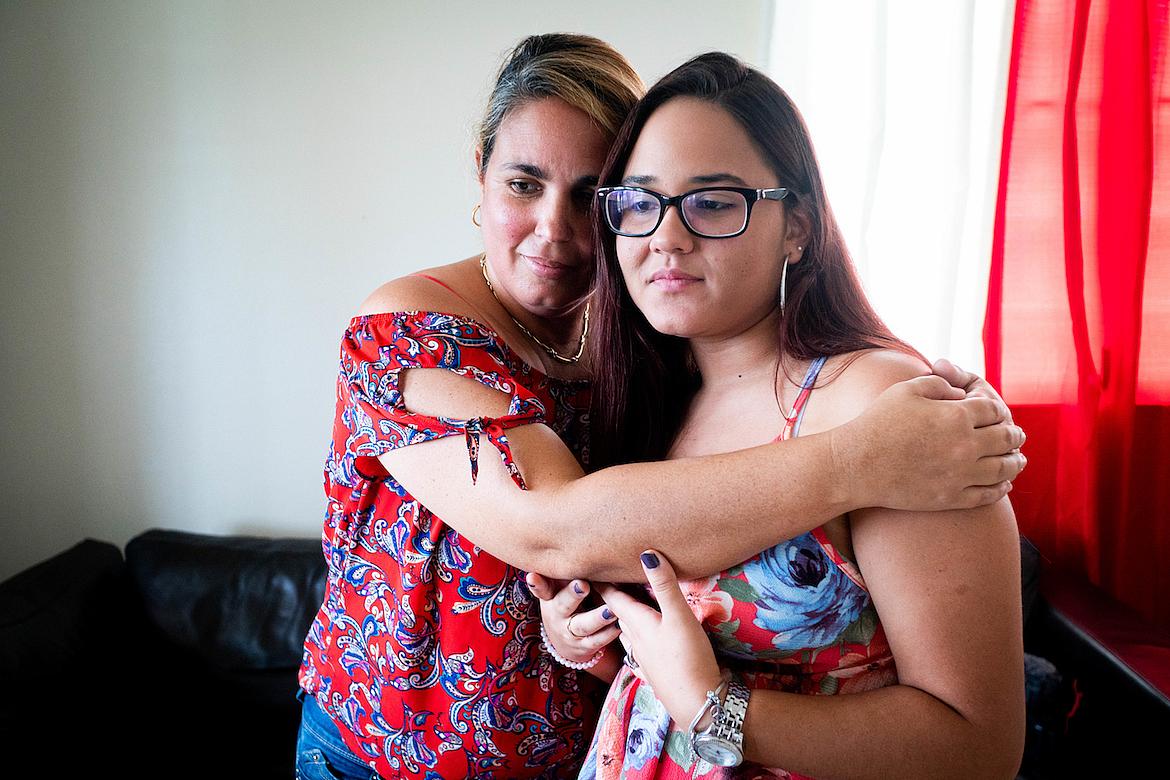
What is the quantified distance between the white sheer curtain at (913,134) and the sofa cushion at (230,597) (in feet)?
6.32

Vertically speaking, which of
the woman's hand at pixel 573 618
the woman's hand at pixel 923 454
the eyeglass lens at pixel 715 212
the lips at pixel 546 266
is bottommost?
the woman's hand at pixel 573 618

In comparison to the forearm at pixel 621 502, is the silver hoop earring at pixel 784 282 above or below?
above

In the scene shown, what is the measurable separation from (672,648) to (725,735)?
11 centimetres

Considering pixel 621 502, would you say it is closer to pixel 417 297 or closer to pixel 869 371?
pixel 869 371

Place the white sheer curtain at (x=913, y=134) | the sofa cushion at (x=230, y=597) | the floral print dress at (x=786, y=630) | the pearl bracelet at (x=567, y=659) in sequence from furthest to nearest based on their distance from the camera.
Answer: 1. the sofa cushion at (x=230, y=597)
2. the white sheer curtain at (x=913, y=134)
3. the pearl bracelet at (x=567, y=659)
4. the floral print dress at (x=786, y=630)

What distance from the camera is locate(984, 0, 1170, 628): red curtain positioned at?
5.88ft

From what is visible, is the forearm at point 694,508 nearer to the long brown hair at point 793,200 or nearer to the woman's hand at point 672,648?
the woman's hand at point 672,648

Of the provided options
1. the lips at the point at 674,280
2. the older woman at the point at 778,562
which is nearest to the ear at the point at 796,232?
the older woman at the point at 778,562

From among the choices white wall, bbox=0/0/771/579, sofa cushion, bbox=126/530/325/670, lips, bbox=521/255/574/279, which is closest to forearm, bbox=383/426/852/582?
lips, bbox=521/255/574/279

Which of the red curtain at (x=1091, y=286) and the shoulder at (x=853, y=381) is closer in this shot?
the shoulder at (x=853, y=381)

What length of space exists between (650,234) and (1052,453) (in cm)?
155

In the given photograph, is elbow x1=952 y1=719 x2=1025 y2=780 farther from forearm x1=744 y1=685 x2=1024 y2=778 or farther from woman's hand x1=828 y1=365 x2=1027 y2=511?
woman's hand x1=828 y1=365 x2=1027 y2=511

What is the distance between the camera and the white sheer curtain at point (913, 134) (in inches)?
85.5

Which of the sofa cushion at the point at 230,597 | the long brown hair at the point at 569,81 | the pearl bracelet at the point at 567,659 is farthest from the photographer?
the sofa cushion at the point at 230,597
